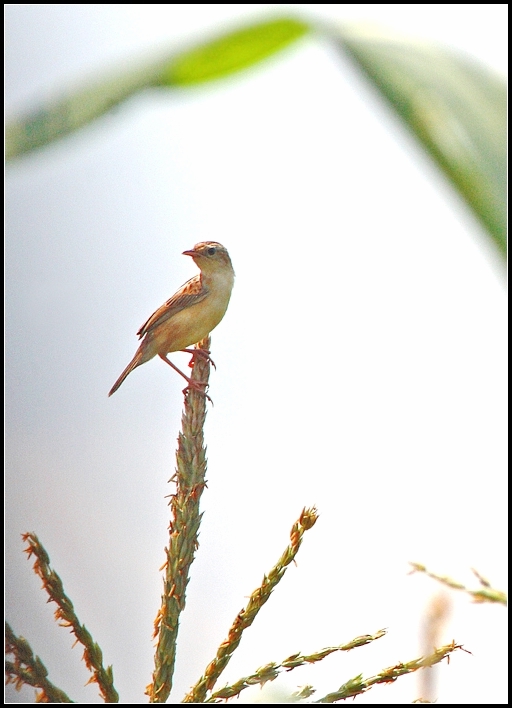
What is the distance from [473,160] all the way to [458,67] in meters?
0.02

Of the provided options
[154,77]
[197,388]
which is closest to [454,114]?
[154,77]

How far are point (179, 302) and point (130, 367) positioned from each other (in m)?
0.10

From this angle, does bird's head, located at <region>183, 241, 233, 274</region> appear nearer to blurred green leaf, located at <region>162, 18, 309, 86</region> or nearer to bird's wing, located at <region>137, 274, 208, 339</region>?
bird's wing, located at <region>137, 274, 208, 339</region>

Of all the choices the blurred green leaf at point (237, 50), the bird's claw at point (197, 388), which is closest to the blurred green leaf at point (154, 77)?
the blurred green leaf at point (237, 50)

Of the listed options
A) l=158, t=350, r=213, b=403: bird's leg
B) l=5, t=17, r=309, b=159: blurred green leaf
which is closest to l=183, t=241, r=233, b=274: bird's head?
l=158, t=350, r=213, b=403: bird's leg

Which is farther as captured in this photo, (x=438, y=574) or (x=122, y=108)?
(x=438, y=574)

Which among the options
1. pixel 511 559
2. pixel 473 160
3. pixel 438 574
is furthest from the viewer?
pixel 511 559

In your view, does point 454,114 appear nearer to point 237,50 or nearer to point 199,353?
point 237,50

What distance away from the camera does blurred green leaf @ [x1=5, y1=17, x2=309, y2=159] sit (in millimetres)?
87

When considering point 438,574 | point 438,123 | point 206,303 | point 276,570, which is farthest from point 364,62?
point 206,303

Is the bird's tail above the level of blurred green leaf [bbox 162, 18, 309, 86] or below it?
above

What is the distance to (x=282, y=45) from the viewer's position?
11 cm

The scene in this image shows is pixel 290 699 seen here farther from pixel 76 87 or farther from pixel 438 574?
pixel 76 87

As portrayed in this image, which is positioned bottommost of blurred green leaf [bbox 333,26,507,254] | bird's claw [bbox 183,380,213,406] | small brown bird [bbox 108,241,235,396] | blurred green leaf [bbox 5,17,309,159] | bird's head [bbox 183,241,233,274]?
blurred green leaf [bbox 333,26,507,254]
